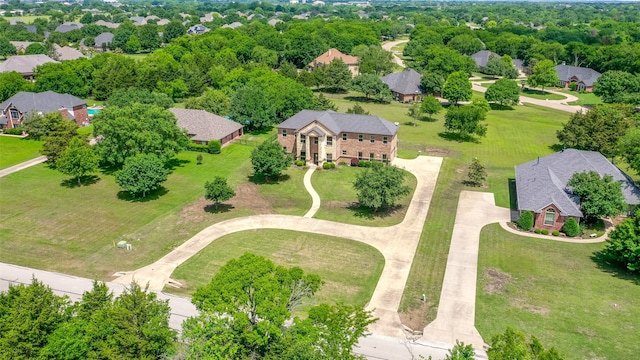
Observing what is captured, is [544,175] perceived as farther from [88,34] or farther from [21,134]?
[88,34]

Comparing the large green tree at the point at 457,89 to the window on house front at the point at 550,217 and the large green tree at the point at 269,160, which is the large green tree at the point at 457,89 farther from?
the window on house front at the point at 550,217

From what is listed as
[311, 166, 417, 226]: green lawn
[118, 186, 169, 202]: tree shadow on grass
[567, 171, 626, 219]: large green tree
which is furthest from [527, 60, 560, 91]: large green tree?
[118, 186, 169, 202]: tree shadow on grass

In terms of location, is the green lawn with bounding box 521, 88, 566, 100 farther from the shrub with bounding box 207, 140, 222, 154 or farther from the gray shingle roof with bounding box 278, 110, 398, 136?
the shrub with bounding box 207, 140, 222, 154

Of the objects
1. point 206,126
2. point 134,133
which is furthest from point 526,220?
point 206,126

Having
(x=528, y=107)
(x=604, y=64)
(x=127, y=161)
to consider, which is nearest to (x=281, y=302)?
(x=127, y=161)

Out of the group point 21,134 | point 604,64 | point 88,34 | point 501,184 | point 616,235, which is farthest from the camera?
point 88,34
